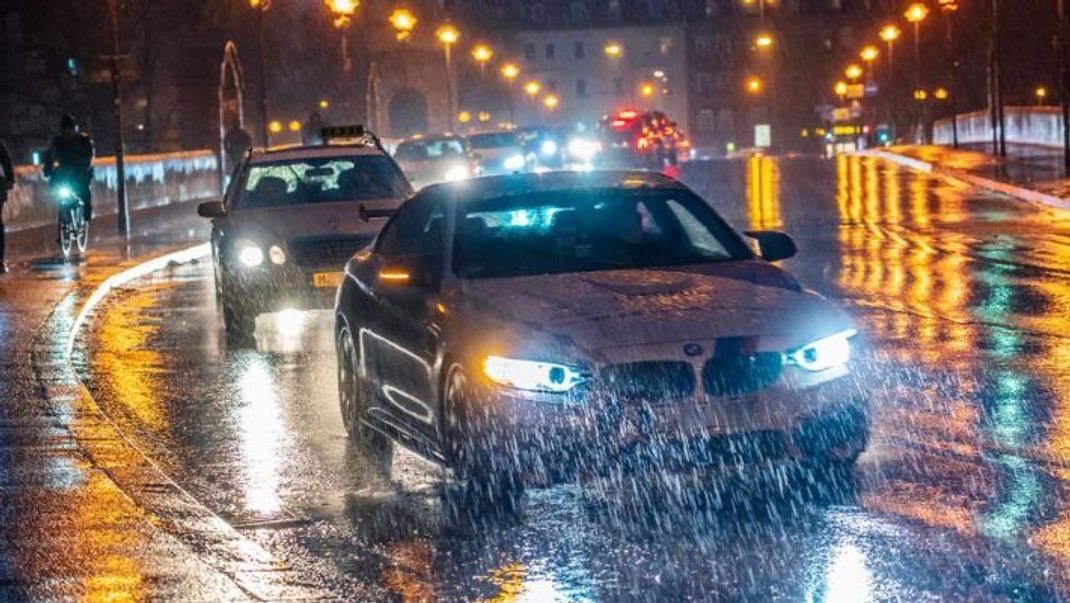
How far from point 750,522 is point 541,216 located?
8.84 ft

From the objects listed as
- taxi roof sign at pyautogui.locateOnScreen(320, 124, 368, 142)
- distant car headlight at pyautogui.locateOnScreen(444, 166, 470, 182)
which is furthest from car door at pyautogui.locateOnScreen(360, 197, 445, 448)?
distant car headlight at pyautogui.locateOnScreen(444, 166, 470, 182)

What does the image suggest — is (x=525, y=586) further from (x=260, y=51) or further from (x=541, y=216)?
(x=260, y=51)

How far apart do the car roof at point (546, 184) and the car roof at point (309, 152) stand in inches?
311

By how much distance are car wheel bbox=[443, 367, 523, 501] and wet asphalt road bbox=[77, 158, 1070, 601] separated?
14cm

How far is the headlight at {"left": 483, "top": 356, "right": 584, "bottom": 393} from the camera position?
862 cm

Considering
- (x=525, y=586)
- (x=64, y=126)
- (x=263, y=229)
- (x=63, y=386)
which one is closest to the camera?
(x=525, y=586)

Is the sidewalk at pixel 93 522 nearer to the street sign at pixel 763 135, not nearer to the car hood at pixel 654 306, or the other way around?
the car hood at pixel 654 306

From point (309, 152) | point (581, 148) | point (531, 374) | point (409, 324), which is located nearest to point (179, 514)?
point (409, 324)

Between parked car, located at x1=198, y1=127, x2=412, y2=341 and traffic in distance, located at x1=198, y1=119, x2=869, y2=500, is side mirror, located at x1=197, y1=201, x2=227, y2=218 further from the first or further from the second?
traffic in distance, located at x1=198, y1=119, x2=869, y2=500

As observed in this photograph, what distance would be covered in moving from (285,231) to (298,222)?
221mm

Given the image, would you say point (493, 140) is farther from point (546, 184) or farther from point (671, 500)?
point (671, 500)

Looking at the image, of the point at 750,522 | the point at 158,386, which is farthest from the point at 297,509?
the point at 158,386

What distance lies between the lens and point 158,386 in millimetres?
14250

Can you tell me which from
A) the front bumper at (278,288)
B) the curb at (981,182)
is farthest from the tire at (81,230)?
the curb at (981,182)
